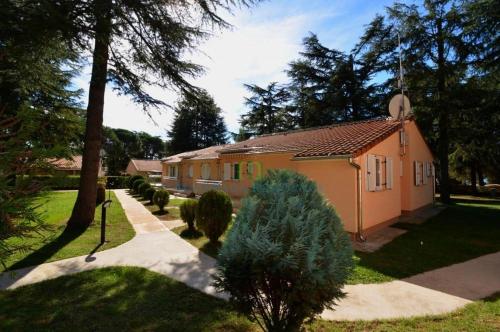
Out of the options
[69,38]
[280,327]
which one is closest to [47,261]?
[69,38]

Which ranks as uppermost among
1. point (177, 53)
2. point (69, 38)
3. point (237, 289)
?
point (177, 53)

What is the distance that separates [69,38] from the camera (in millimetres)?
6891

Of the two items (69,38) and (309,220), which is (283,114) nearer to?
(69,38)

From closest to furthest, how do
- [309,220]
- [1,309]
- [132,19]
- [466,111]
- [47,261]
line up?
[309,220], [1,309], [47,261], [132,19], [466,111]

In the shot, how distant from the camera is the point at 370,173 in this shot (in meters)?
10.6

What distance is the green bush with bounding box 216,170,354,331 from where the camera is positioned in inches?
124

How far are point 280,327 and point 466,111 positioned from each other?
24.0 m

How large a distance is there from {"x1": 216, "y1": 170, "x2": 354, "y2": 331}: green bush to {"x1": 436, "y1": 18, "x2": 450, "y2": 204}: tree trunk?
2172 centimetres

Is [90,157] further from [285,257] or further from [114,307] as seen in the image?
[285,257]

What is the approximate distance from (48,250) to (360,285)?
881 centimetres

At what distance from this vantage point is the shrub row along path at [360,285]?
16.8ft

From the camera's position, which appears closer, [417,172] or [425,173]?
[417,172]

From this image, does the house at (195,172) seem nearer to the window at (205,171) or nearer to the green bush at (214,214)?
the window at (205,171)

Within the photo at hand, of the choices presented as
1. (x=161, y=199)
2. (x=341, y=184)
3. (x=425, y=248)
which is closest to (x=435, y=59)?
(x=341, y=184)
